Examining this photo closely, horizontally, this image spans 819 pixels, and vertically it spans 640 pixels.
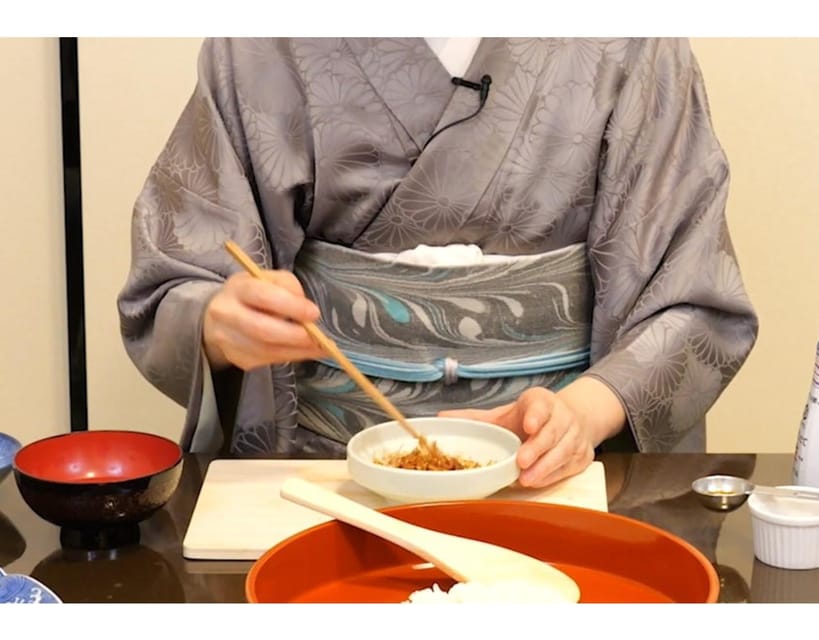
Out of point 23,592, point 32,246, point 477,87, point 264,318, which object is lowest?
point 32,246

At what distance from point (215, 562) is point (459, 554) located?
0.22m

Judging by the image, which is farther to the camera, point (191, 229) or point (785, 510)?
point (191, 229)

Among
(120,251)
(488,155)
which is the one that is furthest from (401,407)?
(120,251)

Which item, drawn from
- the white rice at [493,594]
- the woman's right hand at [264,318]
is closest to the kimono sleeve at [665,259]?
the woman's right hand at [264,318]

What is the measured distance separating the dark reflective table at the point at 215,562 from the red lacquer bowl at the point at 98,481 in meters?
0.02

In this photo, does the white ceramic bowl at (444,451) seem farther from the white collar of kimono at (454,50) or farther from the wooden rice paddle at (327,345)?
the white collar of kimono at (454,50)

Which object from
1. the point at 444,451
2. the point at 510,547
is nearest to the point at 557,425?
the point at 444,451

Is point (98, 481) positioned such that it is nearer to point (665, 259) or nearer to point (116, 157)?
point (665, 259)

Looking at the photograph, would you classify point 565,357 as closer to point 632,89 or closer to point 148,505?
point 632,89

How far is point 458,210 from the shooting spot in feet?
4.61

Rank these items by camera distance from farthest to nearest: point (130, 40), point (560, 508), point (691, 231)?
point (130, 40)
point (691, 231)
point (560, 508)

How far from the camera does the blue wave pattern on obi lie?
1.41 metres

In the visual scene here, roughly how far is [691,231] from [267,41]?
539 mm

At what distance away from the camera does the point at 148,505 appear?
3.28 ft
